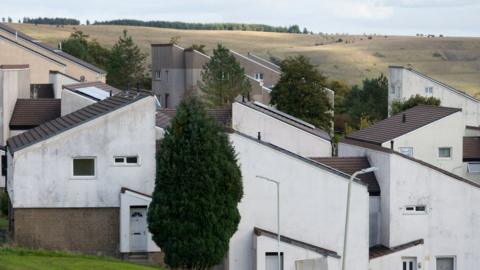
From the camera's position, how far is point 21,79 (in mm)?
65750

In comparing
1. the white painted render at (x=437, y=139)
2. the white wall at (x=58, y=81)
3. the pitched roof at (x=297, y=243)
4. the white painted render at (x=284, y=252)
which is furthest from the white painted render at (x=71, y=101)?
the white painted render at (x=437, y=139)

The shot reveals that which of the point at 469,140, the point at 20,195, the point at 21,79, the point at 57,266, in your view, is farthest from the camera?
the point at 469,140

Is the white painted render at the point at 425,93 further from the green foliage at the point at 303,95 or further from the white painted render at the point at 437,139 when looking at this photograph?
the white painted render at the point at 437,139

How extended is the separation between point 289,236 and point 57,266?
42.7 feet

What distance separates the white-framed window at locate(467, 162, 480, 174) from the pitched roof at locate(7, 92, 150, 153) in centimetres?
2490

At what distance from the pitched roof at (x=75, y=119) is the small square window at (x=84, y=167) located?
1.23m

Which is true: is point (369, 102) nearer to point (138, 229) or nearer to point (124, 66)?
point (124, 66)

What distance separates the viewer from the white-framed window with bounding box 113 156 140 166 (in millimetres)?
45312

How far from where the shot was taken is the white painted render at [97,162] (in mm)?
44719

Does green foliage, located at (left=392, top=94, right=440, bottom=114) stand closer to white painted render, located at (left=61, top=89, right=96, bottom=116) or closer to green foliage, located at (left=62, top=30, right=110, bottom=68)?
white painted render, located at (left=61, top=89, right=96, bottom=116)

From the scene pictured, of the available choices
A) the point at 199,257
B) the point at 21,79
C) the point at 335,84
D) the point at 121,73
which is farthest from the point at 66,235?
the point at 335,84

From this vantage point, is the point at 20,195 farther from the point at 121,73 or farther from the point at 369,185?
the point at 121,73

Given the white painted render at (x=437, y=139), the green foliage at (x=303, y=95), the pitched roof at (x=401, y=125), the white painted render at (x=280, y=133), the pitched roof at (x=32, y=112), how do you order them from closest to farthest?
the pitched roof at (x=32, y=112) < the white painted render at (x=280, y=133) < the pitched roof at (x=401, y=125) < the white painted render at (x=437, y=139) < the green foliage at (x=303, y=95)

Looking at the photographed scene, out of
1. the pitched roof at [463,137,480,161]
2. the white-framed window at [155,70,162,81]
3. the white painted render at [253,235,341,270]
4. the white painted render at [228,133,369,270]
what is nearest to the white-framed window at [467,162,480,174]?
the pitched roof at [463,137,480,161]
